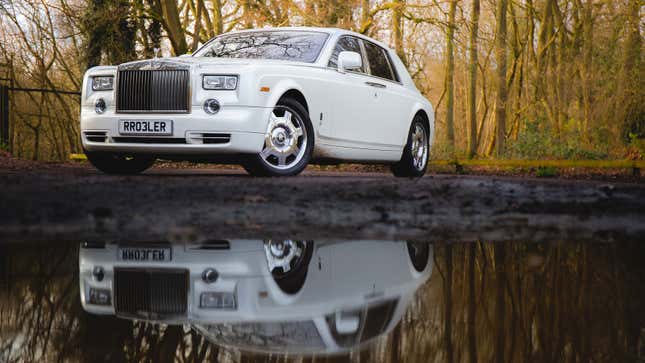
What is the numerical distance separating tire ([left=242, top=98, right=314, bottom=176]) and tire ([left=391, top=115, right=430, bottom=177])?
8.72 feet

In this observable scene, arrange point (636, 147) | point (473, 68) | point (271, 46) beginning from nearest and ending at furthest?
point (271, 46)
point (636, 147)
point (473, 68)

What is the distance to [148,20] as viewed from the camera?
2225 cm

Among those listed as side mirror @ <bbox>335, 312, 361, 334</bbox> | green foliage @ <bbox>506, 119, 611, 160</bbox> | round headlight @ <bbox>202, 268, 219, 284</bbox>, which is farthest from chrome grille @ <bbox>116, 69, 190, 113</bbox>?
green foliage @ <bbox>506, 119, 611, 160</bbox>

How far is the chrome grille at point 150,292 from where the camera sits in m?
2.38

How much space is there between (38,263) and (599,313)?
218 centimetres

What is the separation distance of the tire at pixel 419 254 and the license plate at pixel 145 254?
1.08 metres

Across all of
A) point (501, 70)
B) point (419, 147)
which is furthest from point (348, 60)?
point (501, 70)

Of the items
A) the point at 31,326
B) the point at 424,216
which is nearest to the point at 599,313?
the point at 31,326

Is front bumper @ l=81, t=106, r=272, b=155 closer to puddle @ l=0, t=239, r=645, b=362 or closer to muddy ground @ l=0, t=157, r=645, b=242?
muddy ground @ l=0, t=157, r=645, b=242

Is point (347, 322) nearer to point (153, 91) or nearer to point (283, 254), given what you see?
point (283, 254)

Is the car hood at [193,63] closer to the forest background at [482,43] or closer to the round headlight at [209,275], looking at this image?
the round headlight at [209,275]

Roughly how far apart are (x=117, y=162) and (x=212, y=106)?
197 centimetres

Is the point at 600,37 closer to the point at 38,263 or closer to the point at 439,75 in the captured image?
the point at 439,75

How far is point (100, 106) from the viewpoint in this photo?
7.93 metres
